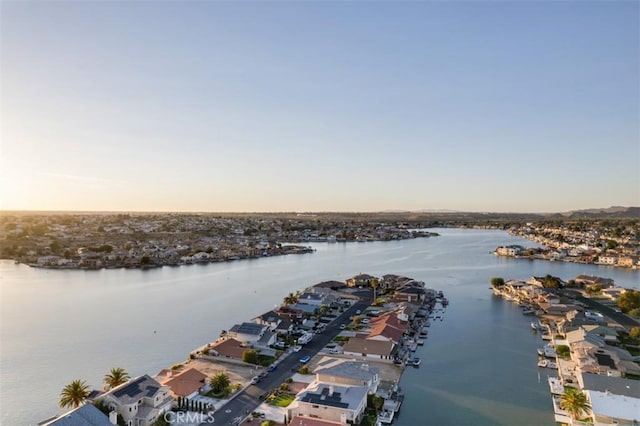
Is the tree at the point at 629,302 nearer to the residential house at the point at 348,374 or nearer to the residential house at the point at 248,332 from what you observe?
the residential house at the point at 348,374

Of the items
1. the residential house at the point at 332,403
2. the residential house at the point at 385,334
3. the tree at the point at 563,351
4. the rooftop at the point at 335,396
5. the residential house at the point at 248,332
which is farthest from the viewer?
the residential house at the point at 248,332

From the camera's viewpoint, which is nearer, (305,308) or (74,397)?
(74,397)

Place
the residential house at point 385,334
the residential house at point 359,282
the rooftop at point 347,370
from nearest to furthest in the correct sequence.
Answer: the rooftop at point 347,370
the residential house at point 385,334
the residential house at point 359,282

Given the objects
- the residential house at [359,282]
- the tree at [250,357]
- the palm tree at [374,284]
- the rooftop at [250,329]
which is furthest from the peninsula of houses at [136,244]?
the tree at [250,357]

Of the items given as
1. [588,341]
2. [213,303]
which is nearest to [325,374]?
[588,341]

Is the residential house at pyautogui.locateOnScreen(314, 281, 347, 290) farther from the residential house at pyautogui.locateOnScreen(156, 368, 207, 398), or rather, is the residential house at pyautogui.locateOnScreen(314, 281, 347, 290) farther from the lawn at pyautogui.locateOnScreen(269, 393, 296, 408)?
the lawn at pyautogui.locateOnScreen(269, 393, 296, 408)

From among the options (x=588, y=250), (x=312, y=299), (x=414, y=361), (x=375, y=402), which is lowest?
(x=414, y=361)

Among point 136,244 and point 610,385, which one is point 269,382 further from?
point 136,244

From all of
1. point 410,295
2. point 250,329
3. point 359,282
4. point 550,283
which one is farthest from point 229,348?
point 550,283
